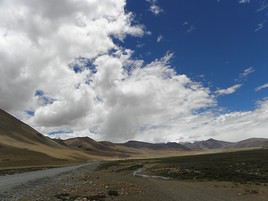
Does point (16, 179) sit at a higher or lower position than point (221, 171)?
higher

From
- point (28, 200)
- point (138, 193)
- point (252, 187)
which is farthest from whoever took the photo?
point (252, 187)

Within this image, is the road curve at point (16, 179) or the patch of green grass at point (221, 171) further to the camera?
the patch of green grass at point (221, 171)

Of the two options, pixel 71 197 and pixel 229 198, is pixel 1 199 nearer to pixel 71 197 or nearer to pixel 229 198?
pixel 71 197

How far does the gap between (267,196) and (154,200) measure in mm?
11355

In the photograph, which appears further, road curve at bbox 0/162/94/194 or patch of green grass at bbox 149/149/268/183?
patch of green grass at bbox 149/149/268/183

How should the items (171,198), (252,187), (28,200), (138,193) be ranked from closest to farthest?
(28,200) → (171,198) → (138,193) → (252,187)

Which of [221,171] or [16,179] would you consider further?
[221,171]

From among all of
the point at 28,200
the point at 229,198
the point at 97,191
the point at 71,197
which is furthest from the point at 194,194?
the point at 28,200

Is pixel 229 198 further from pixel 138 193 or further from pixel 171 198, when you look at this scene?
pixel 138 193

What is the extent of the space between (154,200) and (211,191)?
9.74 m

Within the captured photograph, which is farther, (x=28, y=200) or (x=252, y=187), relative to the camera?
(x=252, y=187)

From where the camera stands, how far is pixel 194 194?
3512cm

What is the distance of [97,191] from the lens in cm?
3500

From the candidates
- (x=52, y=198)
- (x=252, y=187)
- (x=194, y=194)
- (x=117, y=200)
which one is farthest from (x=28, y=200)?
(x=252, y=187)
